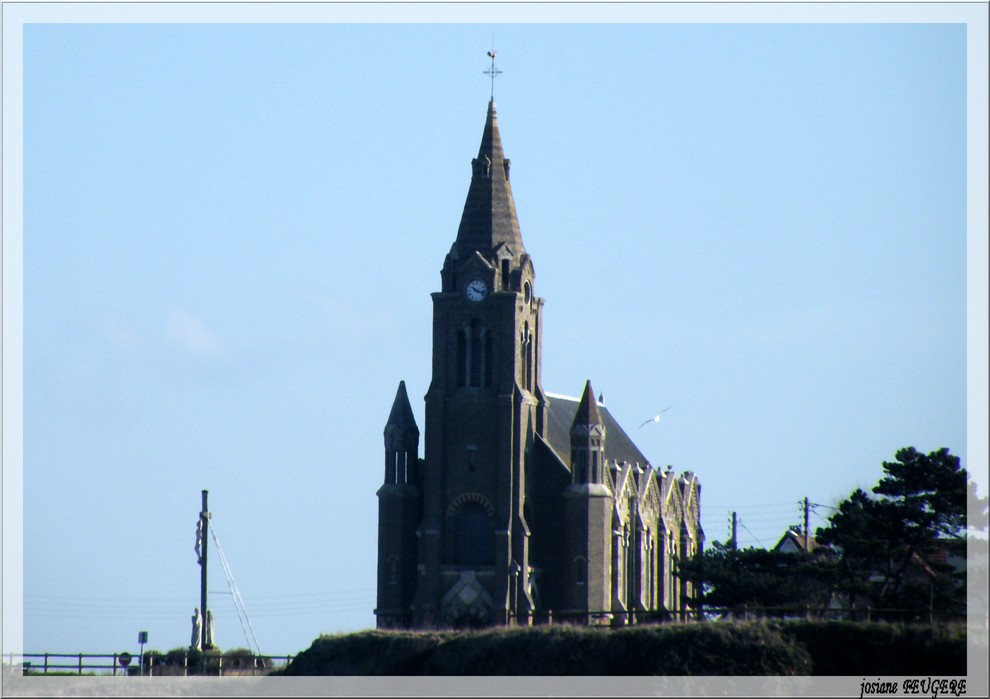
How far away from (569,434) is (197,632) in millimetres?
21372

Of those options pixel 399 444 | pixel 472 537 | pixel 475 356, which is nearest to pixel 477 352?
pixel 475 356

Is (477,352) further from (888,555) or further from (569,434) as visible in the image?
(888,555)

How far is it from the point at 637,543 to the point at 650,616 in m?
17.7

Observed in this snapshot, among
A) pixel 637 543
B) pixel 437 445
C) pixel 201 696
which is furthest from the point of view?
pixel 637 543

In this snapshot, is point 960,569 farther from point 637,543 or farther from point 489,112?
point 489,112

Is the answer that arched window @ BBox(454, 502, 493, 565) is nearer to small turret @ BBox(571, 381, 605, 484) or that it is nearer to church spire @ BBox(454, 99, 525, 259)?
small turret @ BBox(571, 381, 605, 484)

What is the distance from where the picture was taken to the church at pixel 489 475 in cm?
9575

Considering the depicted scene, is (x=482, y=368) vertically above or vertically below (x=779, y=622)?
above

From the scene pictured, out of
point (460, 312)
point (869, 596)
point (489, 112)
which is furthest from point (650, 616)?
point (489, 112)

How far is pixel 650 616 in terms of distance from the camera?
88.5m

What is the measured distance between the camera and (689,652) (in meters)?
73.6

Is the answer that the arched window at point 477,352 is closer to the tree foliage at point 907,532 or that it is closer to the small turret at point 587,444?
the small turret at point 587,444

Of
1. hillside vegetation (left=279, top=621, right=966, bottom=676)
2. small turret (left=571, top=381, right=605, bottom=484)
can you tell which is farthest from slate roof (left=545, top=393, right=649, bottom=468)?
hillside vegetation (left=279, top=621, right=966, bottom=676)

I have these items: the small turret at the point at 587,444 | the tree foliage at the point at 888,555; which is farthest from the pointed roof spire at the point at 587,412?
the tree foliage at the point at 888,555
